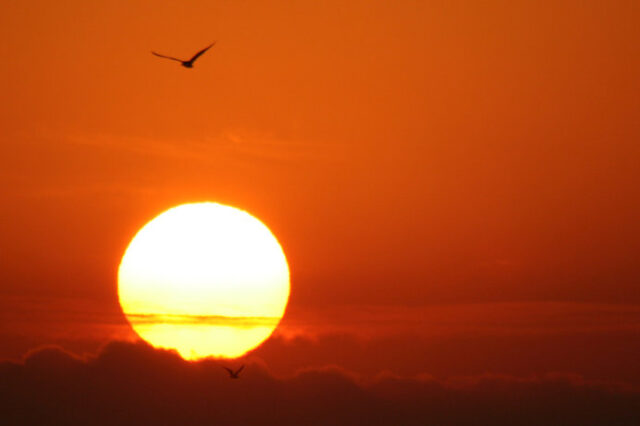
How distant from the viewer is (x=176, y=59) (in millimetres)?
170250
